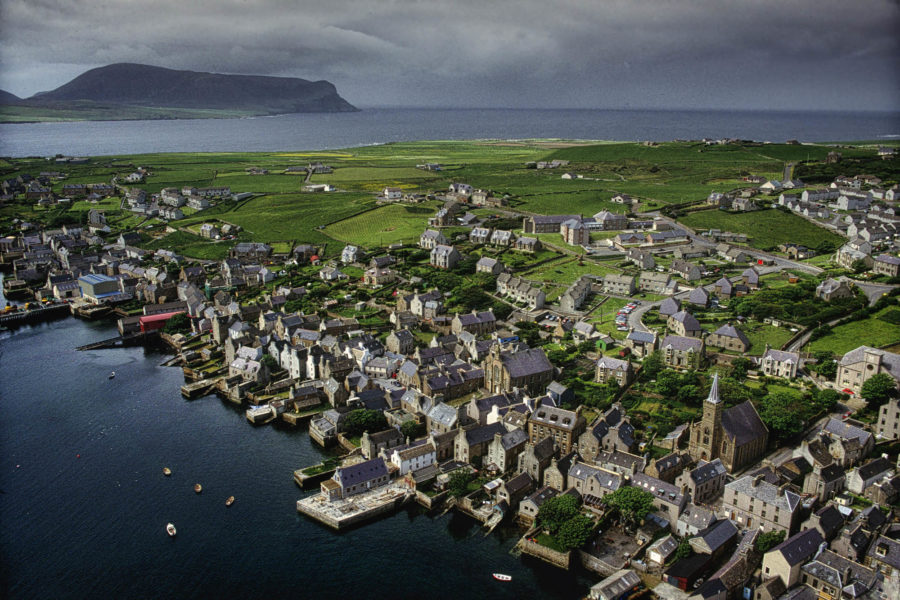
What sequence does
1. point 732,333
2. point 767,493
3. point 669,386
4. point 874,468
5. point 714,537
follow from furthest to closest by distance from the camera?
point 732,333, point 669,386, point 874,468, point 767,493, point 714,537

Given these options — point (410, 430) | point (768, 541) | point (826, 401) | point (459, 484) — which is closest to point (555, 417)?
point (459, 484)

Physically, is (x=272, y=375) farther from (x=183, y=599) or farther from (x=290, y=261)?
(x=290, y=261)

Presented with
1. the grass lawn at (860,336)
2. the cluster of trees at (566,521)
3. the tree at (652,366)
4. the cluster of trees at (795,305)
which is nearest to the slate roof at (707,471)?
the cluster of trees at (566,521)

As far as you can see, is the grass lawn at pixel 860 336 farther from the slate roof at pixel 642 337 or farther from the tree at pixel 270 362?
the tree at pixel 270 362

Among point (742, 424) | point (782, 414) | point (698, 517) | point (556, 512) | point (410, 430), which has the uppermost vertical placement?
point (742, 424)

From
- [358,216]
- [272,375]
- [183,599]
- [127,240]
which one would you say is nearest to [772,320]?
[272,375]

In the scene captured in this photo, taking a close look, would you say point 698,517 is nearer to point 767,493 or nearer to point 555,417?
point 767,493

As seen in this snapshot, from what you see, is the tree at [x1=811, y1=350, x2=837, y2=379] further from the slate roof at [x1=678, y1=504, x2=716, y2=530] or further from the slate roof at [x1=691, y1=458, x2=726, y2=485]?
the slate roof at [x1=678, y1=504, x2=716, y2=530]
